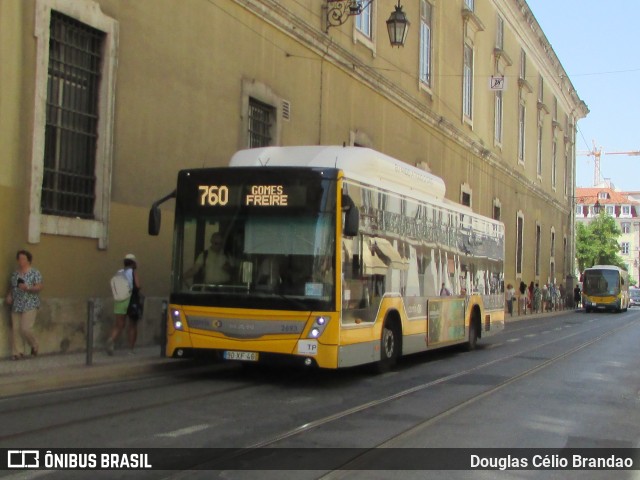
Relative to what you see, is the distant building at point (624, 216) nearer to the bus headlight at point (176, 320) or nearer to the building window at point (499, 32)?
the building window at point (499, 32)

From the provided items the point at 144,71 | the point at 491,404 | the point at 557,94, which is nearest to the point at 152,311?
the point at 144,71

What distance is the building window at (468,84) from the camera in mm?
36013

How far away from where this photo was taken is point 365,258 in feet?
38.5

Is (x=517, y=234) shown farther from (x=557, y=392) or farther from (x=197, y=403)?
(x=197, y=403)

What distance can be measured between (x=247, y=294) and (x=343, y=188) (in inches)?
75.2

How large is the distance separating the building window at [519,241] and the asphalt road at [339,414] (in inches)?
1224

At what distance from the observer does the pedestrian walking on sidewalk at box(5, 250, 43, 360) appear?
11781 millimetres

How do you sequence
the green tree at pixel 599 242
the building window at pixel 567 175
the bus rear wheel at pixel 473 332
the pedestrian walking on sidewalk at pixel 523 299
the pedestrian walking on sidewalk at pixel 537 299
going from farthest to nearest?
the green tree at pixel 599 242
the building window at pixel 567 175
the pedestrian walking on sidewalk at pixel 537 299
the pedestrian walking on sidewalk at pixel 523 299
the bus rear wheel at pixel 473 332

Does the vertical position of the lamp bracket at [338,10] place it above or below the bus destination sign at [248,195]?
above

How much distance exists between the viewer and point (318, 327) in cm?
1073

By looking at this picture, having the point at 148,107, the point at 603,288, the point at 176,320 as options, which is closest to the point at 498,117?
the point at 603,288

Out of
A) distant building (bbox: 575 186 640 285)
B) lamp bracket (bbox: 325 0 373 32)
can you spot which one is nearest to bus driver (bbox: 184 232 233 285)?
lamp bracket (bbox: 325 0 373 32)

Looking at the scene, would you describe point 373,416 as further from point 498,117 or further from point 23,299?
point 498,117

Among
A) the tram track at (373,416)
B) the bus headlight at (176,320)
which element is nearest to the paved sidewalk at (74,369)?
the bus headlight at (176,320)
